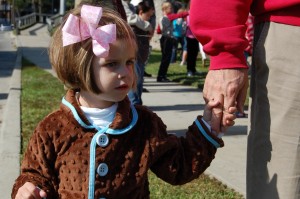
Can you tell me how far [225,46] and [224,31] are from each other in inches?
2.3

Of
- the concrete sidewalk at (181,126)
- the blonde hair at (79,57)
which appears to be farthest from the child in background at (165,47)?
the blonde hair at (79,57)

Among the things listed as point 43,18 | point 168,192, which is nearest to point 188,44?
point 168,192

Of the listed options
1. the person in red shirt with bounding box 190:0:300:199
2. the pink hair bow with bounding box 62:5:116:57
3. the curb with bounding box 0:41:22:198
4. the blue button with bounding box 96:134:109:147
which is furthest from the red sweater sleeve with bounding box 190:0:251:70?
the curb with bounding box 0:41:22:198

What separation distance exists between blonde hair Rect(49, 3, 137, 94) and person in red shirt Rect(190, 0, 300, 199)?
295mm

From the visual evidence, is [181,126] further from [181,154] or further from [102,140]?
[102,140]

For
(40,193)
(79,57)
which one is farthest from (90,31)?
(40,193)

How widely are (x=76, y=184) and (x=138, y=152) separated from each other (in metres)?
0.28

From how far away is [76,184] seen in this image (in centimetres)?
233

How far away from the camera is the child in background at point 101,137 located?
231 cm

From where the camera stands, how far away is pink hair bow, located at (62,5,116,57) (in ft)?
7.37

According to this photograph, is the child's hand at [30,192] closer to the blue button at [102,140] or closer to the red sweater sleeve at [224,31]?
the blue button at [102,140]

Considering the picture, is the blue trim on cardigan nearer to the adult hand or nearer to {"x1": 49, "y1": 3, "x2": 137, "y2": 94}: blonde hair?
the adult hand

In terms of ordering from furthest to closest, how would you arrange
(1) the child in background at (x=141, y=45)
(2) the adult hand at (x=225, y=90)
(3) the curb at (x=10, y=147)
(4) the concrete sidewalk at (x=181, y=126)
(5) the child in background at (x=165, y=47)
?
(5) the child in background at (x=165, y=47) < (1) the child in background at (x=141, y=45) < (4) the concrete sidewalk at (x=181, y=126) < (3) the curb at (x=10, y=147) < (2) the adult hand at (x=225, y=90)

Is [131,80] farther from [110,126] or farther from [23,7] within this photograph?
[23,7]
